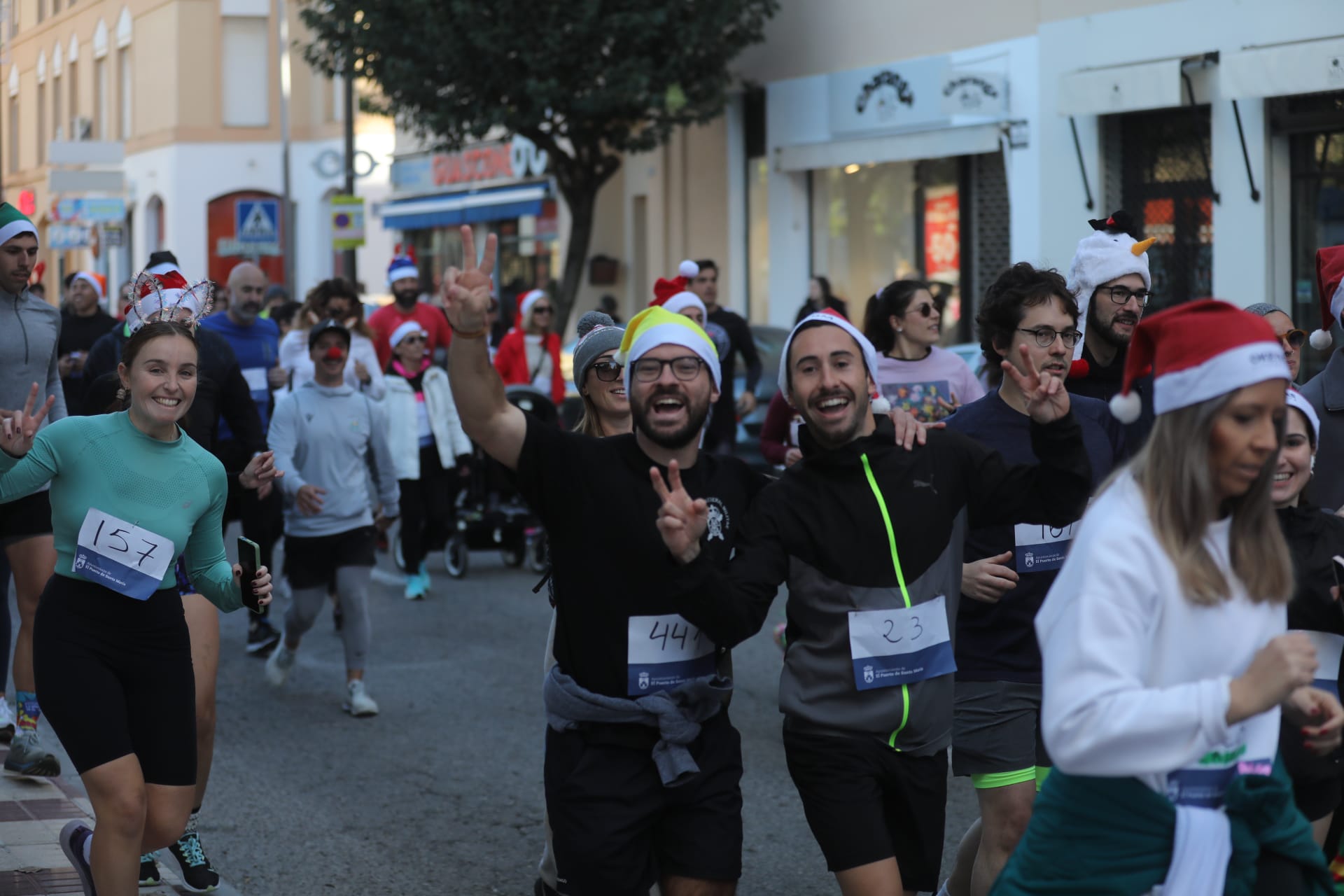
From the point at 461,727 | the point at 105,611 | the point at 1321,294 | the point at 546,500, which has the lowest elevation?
the point at 461,727

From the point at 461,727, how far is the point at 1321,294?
441 centimetres

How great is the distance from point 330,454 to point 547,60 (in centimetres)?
1369

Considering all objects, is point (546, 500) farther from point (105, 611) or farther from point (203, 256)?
point (203, 256)

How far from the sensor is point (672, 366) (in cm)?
420

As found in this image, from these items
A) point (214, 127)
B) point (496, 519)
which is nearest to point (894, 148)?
point (496, 519)

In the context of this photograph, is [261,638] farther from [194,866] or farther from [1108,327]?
[1108,327]

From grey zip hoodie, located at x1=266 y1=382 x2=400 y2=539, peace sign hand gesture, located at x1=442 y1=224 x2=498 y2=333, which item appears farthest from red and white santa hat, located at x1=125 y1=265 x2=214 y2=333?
grey zip hoodie, located at x1=266 y1=382 x2=400 y2=539

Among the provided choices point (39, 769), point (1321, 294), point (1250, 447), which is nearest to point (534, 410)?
point (39, 769)

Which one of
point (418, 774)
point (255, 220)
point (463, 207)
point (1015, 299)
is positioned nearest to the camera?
point (1015, 299)

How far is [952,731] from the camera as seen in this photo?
4766mm

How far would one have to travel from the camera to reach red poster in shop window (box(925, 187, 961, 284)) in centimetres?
2089

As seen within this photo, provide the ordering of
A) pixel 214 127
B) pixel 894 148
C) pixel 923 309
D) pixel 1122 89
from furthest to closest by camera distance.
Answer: pixel 214 127
pixel 894 148
pixel 1122 89
pixel 923 309

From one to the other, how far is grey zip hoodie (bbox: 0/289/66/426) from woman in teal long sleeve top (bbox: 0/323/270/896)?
6.97ft

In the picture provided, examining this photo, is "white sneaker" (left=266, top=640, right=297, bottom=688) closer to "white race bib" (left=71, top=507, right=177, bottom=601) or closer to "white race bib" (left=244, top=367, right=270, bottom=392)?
"white race bib" (left=244, top=367, right=270, bottom=392)
